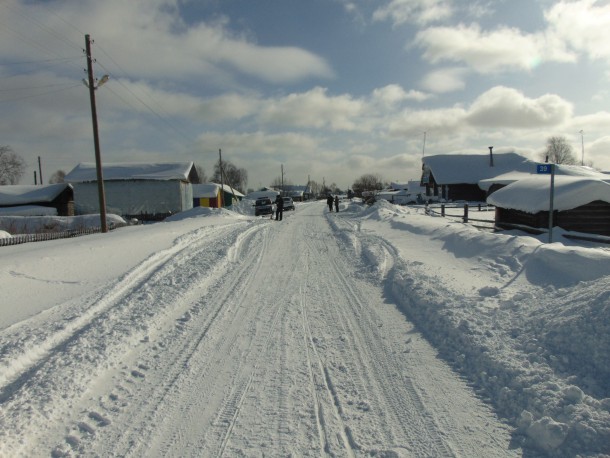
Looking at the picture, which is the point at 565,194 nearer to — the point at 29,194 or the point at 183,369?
the point at 183,369

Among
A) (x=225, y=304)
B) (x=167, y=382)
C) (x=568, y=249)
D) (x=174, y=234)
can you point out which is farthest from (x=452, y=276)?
(x=174, y=234)

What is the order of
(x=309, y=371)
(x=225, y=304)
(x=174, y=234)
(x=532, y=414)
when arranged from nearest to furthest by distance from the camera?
(x=532, y=414) → (x=309, y=371) → (x=225, y=304) → (x=174, y=234)

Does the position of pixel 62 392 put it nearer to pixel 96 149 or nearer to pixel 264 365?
pixel 264 365

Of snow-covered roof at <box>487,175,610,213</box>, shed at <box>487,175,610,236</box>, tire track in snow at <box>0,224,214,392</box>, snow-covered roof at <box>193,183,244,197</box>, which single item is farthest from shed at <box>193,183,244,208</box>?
tire track in snow at <box>0,224,214,392</box>

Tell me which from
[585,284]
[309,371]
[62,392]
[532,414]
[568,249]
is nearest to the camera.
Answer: [532,414]

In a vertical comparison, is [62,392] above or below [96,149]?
below

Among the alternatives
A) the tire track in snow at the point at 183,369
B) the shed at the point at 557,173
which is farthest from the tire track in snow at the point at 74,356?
the shed at the point at 557,173

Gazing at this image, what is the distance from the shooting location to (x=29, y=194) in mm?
38219

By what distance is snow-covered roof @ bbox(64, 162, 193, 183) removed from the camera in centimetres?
3722

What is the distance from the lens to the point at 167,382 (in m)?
4.12

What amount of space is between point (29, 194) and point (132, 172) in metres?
10.1

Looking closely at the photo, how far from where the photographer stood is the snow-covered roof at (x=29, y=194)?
123ft

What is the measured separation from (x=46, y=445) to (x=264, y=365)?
6.90 ft

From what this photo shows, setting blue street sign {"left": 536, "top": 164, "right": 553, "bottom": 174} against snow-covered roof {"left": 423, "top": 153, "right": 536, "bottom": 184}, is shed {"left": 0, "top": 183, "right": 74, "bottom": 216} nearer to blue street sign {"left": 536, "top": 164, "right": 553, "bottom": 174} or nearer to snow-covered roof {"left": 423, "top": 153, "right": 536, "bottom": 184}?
blue street sign {"left": 536, "top": 164, "right": 553, "bottom": 174}
